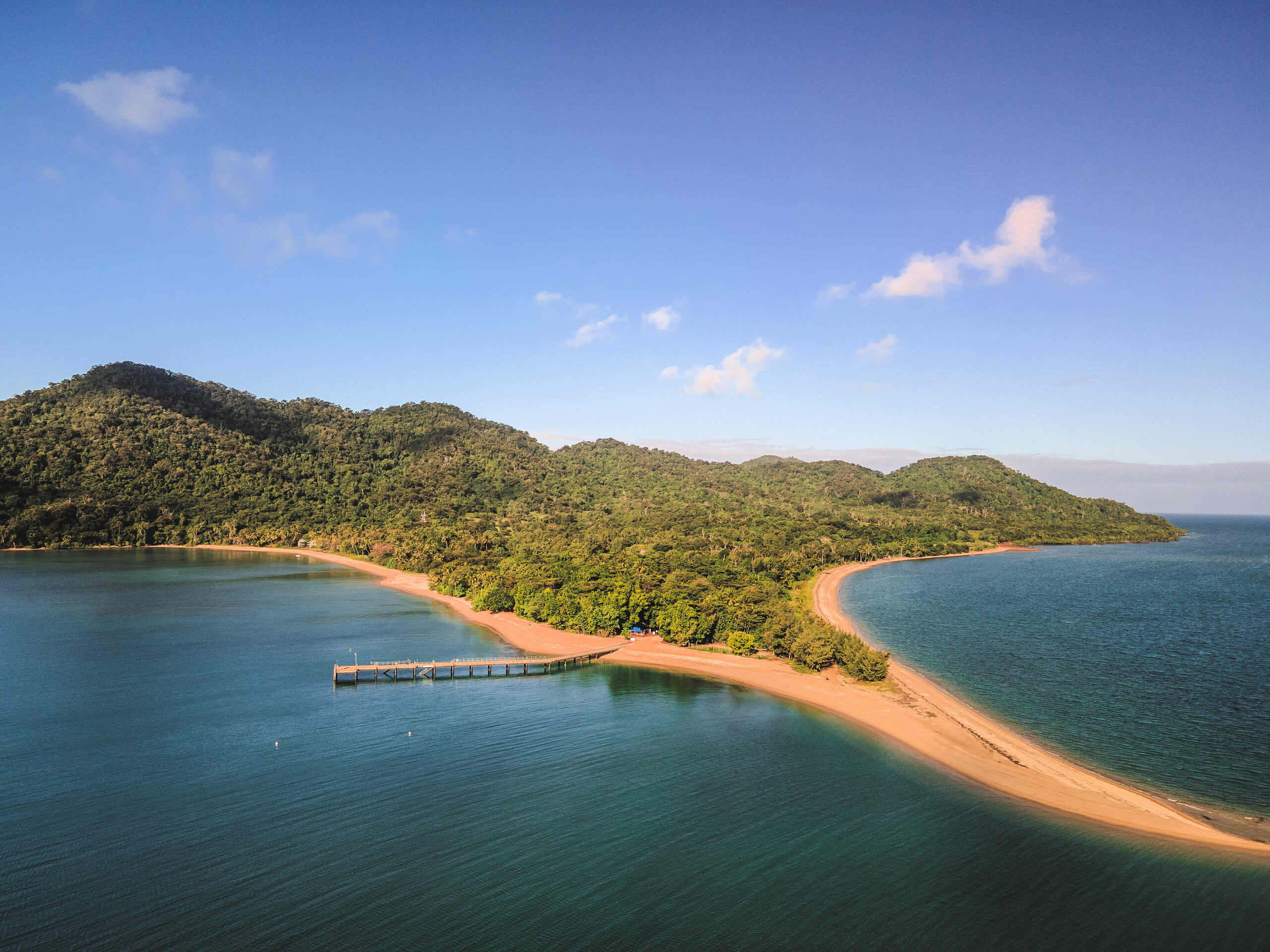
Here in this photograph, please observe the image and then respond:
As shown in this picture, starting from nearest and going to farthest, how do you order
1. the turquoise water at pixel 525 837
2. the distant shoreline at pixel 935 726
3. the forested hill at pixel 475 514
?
the turquoise water at pixel 525 837 → the distant shoreline at pixel 935 726 → the forested hill at pixel 475 514

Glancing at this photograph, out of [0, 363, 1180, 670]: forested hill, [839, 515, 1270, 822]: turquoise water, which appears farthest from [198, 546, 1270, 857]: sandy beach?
[0, 363, 1180, 670]: forested hill

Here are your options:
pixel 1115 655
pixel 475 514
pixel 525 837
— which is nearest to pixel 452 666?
pixel 525 837

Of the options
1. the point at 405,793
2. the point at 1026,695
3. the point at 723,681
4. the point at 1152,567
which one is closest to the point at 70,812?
the point at 405,793

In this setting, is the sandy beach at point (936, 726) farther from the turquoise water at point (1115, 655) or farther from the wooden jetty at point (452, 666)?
the wooden jetty at point (452, 666)

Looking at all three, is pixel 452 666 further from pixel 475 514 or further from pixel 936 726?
pixel 475 514

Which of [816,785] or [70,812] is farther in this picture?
[816,785]

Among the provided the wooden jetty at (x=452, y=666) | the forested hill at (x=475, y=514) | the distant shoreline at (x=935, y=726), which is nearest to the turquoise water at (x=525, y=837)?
the distant shoreline at (x=935, y=726)

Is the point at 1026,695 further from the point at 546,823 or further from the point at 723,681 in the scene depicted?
the point at 546,823
